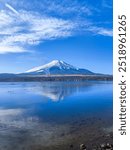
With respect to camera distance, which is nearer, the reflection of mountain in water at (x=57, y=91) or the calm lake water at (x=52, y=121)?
the calm lake water at (x=52, y=121)

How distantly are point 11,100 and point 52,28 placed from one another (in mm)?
2724

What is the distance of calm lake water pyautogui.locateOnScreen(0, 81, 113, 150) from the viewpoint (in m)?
6.14

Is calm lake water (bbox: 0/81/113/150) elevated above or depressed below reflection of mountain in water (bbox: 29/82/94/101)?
below

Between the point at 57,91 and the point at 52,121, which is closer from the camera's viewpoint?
the point at 52,121

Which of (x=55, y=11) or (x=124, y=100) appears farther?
(x=55, y=11)

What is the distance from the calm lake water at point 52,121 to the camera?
6.14m

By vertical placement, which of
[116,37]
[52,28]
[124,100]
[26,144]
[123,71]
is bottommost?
[26,144]

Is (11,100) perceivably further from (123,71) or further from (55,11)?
(123,71)

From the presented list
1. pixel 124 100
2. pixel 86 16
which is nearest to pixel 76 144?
pixel 124 100

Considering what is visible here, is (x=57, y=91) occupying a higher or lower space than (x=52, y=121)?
higher

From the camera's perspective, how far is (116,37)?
350cm

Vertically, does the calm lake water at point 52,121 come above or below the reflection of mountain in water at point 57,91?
below

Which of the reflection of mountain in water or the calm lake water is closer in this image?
the calm lake water

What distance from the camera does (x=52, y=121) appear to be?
24.6 ft
